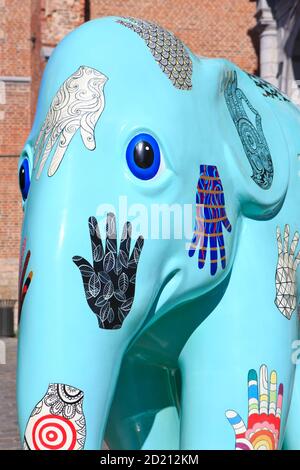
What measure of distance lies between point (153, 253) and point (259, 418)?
688mm

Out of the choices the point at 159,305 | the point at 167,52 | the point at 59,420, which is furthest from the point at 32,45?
the point at 59,420

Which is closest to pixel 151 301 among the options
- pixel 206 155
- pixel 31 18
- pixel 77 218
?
pixel 77 218

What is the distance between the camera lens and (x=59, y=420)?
2312 mm

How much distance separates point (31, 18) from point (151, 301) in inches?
665

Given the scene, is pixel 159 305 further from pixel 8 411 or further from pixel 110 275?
pixel 8 411

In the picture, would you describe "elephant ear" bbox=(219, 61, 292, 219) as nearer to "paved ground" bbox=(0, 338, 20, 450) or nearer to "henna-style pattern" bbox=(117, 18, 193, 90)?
"henna-style pattern" bbox=(117, 18, 193, 90)

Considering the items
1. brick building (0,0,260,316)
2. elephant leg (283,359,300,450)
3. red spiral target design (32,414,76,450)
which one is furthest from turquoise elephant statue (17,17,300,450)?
brick building (0,0,260,316)

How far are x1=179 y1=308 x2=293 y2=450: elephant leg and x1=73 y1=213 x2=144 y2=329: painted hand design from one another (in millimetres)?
465

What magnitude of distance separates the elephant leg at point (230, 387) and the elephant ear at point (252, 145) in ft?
1.27

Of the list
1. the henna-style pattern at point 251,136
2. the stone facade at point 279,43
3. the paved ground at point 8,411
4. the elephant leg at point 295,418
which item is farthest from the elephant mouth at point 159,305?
the stone facade at point 279,43

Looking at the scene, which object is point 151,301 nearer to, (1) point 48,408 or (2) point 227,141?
(1) point 48,408

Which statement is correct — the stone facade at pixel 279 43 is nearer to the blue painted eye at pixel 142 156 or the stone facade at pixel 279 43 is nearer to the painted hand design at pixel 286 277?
the painted hand design at pixel 286 277

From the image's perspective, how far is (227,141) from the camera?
279cm

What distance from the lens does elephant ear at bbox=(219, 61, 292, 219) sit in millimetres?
2803
